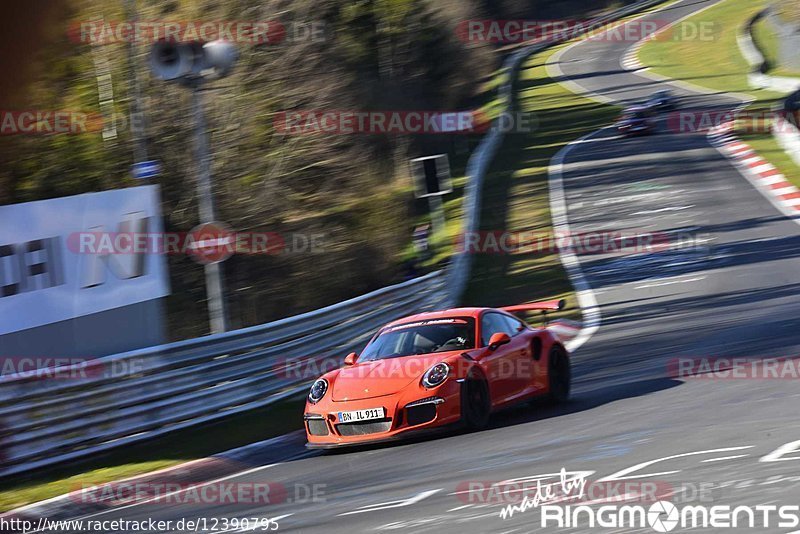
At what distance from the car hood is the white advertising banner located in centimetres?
322

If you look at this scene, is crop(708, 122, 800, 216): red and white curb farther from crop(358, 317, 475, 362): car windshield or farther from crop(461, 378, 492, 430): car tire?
crop(461, 378, 492, 430): car tire

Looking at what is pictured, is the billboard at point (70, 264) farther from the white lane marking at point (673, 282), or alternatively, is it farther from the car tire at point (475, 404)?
the white lane marking at point (673, 282)

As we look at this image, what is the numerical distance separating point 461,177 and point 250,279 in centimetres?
1778

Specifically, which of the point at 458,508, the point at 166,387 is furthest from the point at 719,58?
the point at 458,508

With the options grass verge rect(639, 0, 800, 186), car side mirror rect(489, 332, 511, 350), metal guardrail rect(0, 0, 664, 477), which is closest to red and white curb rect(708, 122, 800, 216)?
grass verge rect(639, 0, 800, 186)

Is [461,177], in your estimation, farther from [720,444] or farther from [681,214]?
[720,444]

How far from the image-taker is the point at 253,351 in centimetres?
1216

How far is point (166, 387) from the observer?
35.3ft

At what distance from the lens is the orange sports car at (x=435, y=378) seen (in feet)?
29.7

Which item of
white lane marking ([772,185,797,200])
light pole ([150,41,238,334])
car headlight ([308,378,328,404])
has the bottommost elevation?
car headlight ([308,378,328,404])

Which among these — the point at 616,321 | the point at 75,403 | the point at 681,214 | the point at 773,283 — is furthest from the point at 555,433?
the point at 681,214

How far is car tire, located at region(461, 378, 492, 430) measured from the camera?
30.0 feet

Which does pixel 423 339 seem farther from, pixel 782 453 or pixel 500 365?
pixel 782 453

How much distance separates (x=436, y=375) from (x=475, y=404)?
0.50 m
